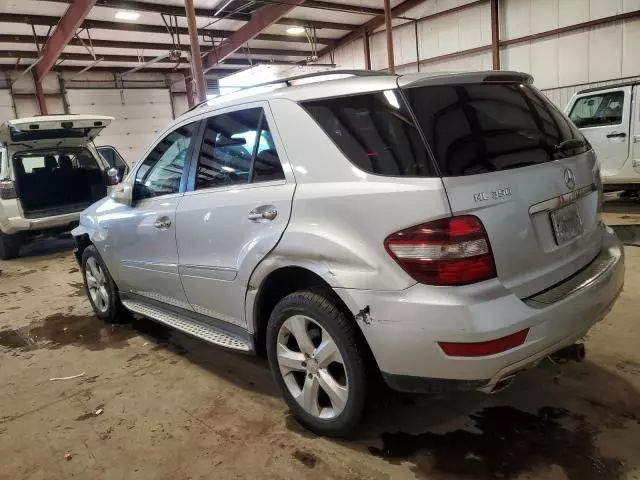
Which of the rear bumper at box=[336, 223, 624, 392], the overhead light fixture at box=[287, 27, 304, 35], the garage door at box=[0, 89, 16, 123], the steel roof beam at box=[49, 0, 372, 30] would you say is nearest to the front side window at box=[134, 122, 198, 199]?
the rear bumper at box=[336, 223, 624, 392]

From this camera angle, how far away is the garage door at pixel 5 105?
14.7 metres

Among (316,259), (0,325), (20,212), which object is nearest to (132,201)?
(316,259)

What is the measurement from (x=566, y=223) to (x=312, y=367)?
1.27 meters

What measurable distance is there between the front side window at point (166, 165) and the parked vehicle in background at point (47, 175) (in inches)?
180

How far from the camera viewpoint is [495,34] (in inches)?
507

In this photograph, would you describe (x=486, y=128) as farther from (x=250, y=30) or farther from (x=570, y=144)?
(x=250, y=30)

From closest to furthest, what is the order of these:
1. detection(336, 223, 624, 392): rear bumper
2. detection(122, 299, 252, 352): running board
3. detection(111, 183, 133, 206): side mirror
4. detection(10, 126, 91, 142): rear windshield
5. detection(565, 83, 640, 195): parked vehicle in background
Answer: detection(336, 223, 624, 392): rear bumper
detection(122, 299, 252, 352): running board
detection(111, 183, 133, 206): side mirror
detection(565, 83, 640, 195): parked vehicle in background
detection(10, 126, 91, 142): rear windshield

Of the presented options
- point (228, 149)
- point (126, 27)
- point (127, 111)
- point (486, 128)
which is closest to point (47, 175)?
point (126, 27)

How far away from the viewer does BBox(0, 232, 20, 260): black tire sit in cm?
791

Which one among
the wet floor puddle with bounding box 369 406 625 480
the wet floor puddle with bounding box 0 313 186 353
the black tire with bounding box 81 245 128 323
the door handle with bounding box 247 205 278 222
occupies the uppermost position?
the door handle with bounding box 247 205 278 222

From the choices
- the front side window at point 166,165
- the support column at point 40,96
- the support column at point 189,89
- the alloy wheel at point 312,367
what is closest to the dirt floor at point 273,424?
the alloy wheel at point 312,367

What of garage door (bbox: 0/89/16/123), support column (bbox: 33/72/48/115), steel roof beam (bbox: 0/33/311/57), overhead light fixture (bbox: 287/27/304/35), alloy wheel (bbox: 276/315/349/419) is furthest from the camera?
overhead light fixture (bbox: 287/27/304/35)

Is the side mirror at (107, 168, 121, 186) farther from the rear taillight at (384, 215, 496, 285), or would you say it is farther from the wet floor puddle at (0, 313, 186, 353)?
the rear taillight at (384, 215, 496, 285)

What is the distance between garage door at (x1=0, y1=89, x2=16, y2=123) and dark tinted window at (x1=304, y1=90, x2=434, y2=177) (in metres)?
16.1
